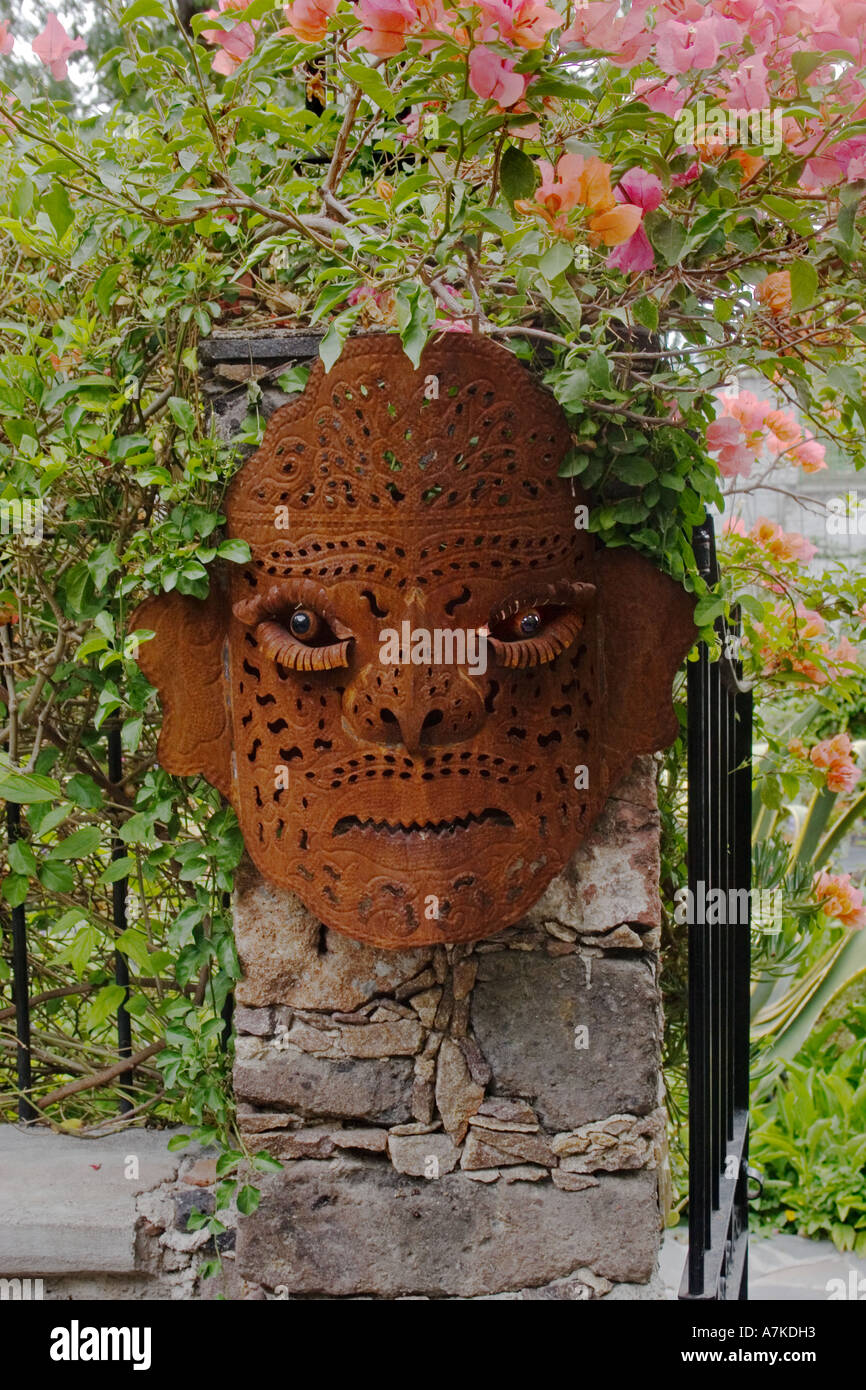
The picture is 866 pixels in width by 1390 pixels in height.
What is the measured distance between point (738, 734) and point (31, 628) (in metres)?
1.45

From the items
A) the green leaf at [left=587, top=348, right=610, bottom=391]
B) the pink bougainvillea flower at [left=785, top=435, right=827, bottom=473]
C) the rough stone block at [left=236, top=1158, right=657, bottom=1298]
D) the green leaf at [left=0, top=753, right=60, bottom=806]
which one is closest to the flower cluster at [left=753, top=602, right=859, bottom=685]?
the pink bougainvillea flower at [left=785, top=435, right=827, bottom=473]

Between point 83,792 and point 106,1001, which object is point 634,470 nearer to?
point 83,792

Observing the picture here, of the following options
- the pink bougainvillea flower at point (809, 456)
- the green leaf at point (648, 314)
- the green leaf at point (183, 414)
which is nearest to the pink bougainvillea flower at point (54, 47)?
the green leaf at point (183, 414)

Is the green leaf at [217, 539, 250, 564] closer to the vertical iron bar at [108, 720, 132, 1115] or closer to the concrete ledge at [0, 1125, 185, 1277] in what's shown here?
the vertical iron bar at [108, 720, 132, 1115]

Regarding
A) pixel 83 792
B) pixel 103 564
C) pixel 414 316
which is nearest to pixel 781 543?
pixel 414 316

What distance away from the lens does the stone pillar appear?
6.13 ft

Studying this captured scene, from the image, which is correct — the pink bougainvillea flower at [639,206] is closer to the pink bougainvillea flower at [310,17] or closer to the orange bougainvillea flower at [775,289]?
the orange bougainvillea flower at [775,289]

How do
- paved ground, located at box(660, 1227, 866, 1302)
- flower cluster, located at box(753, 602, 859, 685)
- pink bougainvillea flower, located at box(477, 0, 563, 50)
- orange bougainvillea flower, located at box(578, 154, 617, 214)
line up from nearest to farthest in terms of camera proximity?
1. pink bougainvillea flower, located at box(477, 0, 563, 50)
2. orange bougainvillea flower, located at box(578, 154, 617, 214)
3. flower cluster, located at box(753, 602, 859, 685)
4. paved ground, located at box(660, 1227, 866, 1302)

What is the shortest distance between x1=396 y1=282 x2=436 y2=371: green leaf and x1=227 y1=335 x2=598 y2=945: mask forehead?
205 mm

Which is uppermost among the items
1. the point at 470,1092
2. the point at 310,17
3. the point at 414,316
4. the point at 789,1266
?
the point at 310,17

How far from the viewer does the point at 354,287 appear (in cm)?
147

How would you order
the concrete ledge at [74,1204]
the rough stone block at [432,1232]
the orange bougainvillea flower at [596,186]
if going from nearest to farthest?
the orange bougainvillea flower at [596,186]
the rough stone block at [432,1232]
the concrete ledge at [74,1204]

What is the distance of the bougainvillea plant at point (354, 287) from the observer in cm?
135

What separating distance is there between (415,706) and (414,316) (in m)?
0.52
